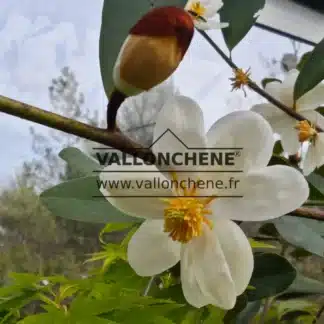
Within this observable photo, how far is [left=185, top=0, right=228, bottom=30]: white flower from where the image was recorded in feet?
1.73

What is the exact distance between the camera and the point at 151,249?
0.36m

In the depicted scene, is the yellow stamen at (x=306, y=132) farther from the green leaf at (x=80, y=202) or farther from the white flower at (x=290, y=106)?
the green leaf at (x=80, y=202)

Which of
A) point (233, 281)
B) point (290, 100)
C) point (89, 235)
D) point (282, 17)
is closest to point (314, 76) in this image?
point (290, 100)

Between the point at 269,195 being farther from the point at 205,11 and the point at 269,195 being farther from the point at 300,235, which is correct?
the point at 205,11

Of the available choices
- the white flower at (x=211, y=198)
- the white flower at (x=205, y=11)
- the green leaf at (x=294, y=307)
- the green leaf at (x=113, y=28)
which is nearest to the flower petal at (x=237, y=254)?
the white flower at (x=211, y=198)

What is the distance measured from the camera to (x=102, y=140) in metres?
0.28

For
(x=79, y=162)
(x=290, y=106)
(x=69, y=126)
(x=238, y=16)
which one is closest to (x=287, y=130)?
(x=290, y=106)

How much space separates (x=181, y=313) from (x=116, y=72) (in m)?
0.23

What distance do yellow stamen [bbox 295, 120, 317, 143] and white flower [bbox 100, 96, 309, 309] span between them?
0.80ft

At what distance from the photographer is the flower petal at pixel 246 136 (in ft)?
1.09

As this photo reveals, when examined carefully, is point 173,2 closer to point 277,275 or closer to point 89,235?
point 277,275

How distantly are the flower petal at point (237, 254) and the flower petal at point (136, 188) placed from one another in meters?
0.04

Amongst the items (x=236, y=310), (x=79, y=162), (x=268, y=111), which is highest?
(x=268, y=111)

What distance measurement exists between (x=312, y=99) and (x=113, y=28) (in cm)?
30
